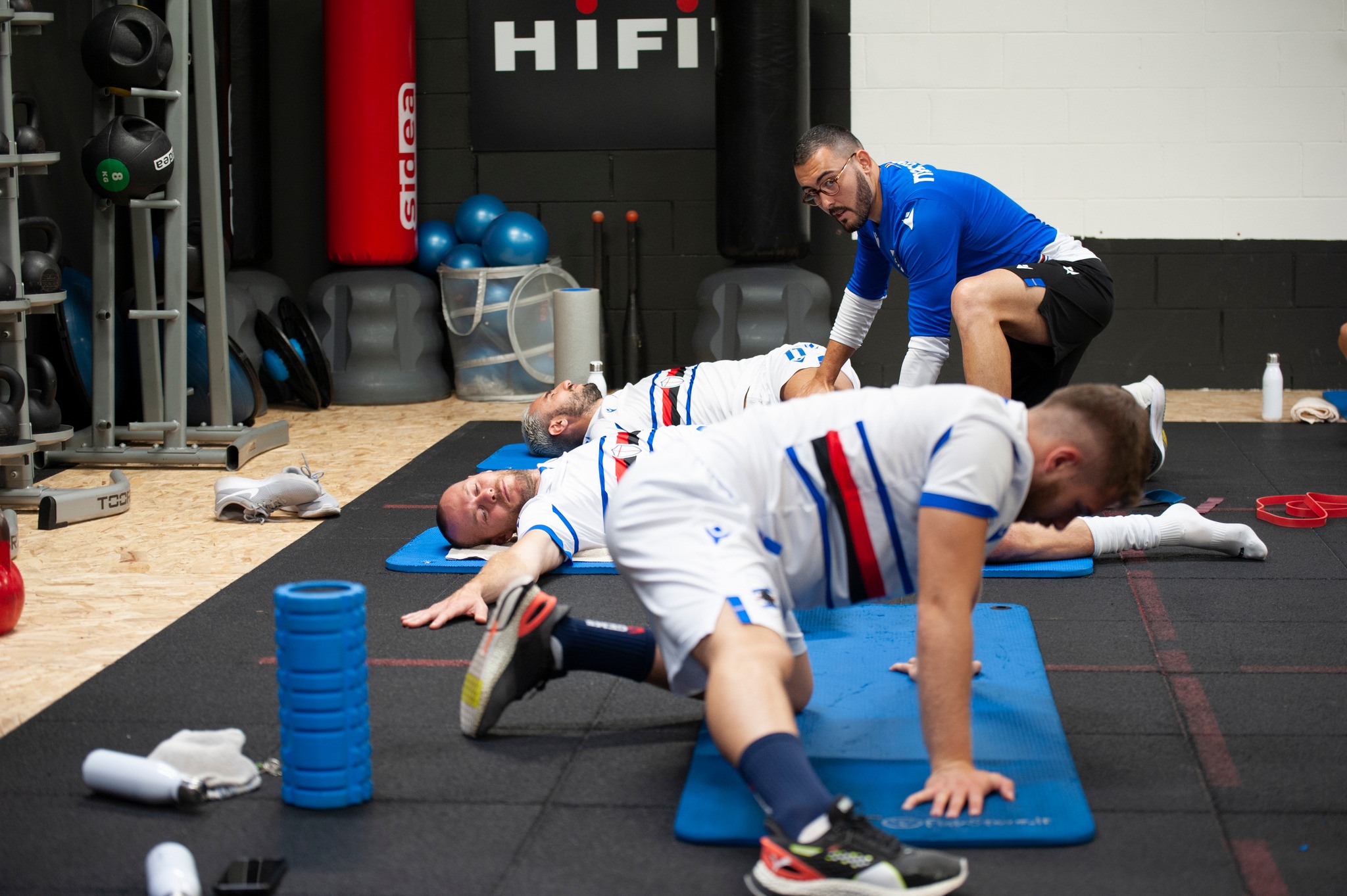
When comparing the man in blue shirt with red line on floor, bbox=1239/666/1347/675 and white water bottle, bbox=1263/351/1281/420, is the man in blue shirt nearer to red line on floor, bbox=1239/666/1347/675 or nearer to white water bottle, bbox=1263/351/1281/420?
red line on floor, bbox=1239/666/1347/675

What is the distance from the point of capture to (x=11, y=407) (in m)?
4.27

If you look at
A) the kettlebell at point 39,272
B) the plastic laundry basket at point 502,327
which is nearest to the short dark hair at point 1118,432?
the kettlebell at point 39,272

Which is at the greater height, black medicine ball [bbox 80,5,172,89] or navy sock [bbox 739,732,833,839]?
black medicine ball [bbox 80,5,172,89]

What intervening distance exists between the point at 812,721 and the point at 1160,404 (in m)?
2.56

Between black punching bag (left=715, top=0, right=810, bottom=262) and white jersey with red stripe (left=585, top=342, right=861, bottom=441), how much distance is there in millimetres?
2000

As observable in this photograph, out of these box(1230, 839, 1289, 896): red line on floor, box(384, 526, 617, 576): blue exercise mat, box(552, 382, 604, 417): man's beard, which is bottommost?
box(1230, 839, 1289, 896): red line on floor

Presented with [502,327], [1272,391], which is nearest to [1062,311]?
[1272,391]

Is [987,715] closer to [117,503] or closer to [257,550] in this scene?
[257,550]

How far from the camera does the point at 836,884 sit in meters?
1.65

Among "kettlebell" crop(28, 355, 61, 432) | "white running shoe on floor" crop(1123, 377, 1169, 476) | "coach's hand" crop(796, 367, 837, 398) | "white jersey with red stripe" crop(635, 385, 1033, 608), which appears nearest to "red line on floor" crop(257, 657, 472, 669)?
"white jersey with red stripe" crop(635, 385, 1033, 608)

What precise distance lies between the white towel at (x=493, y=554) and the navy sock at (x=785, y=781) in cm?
179

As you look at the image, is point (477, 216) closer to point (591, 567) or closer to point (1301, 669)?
point (591, 567)

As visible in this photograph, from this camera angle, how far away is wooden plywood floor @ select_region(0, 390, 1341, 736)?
9.28 ft

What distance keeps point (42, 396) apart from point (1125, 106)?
5.36 metres
